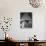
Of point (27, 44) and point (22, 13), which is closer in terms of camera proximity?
point (27, 44)

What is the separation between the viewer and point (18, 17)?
183 inches

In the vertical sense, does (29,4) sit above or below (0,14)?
above

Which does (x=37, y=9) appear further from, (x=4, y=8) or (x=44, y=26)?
(x=4, y=8)

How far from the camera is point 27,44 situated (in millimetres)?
3742

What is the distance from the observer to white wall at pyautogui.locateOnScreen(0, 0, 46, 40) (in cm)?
462

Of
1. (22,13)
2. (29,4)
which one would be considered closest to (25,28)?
(22,13)

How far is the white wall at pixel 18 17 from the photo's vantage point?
4.62 meters

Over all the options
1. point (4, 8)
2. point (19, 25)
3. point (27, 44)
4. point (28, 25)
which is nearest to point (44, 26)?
point (28, 25)

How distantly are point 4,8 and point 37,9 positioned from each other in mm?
1244

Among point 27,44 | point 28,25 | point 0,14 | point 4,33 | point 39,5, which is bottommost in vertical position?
point 27,44

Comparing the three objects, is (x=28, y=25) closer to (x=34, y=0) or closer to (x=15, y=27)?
(x=15, y=27)

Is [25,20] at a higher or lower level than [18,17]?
lower

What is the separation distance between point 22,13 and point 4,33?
Answer: 100 centimetres

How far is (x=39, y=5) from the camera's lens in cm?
473
